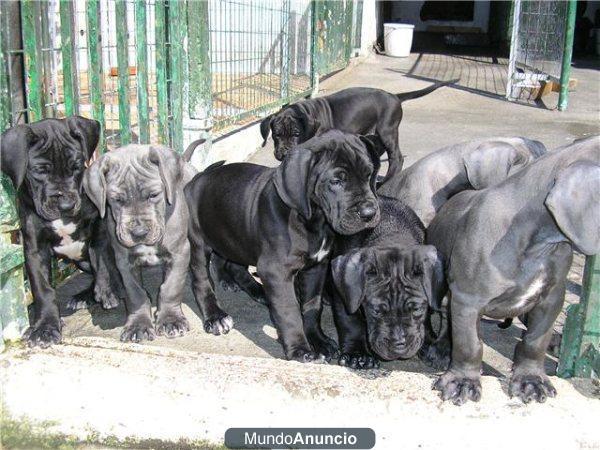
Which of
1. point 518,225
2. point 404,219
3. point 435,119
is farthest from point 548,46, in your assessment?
point 518,225

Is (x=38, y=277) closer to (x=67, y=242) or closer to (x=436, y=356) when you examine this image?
(x=67, y=242)

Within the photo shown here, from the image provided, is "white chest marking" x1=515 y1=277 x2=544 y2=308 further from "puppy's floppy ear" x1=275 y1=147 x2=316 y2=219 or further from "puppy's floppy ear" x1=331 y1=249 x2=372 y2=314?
"puppy's floppy ear" x1=275 y1=147 x2=316 y2=219

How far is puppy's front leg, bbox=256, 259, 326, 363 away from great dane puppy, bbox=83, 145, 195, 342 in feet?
2.19

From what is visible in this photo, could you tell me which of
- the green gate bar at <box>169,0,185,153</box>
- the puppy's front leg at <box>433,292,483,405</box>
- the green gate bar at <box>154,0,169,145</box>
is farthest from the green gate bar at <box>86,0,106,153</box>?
the puppy's front leg at <box>433,292,483,405</box>

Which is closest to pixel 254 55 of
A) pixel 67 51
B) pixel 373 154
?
pixel 67 51

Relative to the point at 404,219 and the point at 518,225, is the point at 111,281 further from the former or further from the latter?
the point at 518,225

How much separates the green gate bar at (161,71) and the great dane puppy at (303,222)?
2.04 meters

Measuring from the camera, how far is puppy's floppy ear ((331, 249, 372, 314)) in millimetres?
3910

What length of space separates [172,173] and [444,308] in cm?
175

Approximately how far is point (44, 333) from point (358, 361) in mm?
1708

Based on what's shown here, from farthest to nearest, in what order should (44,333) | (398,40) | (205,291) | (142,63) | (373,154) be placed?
(398,40) → (142,63) → (205,291) → (373,154) → (44,333)

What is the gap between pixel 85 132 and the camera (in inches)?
172

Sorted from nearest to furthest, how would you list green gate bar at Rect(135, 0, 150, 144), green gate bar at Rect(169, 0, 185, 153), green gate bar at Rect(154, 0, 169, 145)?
green gate bar at Rect(135, 0, 150, 144) → green gate bar at Rect(154, 0, 169, 145) → green gate bar at Rect(169, 0, 185, 153)

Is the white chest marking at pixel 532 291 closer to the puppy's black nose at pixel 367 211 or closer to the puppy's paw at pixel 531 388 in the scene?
the puppy's paw at pixel 531 388
